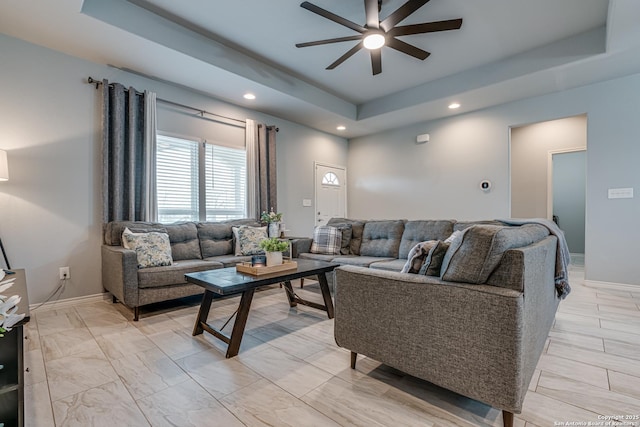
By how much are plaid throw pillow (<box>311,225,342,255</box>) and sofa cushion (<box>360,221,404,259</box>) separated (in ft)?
1.10

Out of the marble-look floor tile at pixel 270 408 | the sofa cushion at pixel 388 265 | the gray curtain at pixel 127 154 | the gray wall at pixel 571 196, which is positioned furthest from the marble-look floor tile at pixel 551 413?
the gray wall at pixel 571 196

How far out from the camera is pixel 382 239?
3863 mm

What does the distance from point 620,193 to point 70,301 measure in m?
6.67

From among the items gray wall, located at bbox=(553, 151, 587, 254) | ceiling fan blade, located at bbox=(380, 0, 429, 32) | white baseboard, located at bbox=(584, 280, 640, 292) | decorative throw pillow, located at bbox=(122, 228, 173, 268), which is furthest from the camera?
gray wall, located at bbox=(553, 151, 587, 254)

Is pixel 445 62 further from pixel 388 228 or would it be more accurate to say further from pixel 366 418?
pixel 366 418

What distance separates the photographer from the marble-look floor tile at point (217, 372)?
171 cm

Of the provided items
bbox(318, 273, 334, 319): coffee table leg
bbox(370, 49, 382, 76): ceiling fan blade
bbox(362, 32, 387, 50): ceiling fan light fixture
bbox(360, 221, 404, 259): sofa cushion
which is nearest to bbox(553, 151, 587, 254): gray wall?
bbox(360, 221, 404, 259): sofa cushion

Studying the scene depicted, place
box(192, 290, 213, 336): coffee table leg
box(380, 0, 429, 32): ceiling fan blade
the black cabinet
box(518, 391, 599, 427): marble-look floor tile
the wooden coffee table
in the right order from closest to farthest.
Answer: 1. the black cabinet
2. box(518, 391, 599, 427): marble-look floor tile
3. the wooden coffee table
4. box(380, 0, 429, 32): ceiling fan blade
5. box(192, 290, 213, 336): coffee table leg

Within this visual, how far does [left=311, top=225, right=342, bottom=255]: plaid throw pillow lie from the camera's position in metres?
3.98

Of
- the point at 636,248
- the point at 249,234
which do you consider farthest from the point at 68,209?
the point at 636,248

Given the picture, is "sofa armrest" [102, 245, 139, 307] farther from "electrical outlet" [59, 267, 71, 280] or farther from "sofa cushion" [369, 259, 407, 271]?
"sofa cushion" [369, 259, 407, 271]

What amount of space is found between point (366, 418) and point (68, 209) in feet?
11.7

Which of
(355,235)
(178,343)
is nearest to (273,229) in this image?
(355,235)

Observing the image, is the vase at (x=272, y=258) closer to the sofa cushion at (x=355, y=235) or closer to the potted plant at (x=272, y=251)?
the potted plant at (x=272, y=251)
